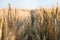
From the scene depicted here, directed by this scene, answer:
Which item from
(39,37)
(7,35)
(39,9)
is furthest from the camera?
(39,9)

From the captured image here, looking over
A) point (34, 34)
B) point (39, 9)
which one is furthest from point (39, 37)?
point (39, 9)

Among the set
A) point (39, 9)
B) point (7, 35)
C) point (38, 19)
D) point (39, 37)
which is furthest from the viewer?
point (39, 9)

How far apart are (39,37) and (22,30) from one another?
345 mm

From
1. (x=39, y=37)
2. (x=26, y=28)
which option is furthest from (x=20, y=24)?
(x=39, y=37)

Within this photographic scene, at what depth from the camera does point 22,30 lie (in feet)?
14.8

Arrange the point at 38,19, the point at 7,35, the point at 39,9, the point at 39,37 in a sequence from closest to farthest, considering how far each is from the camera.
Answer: the point at 7,35, the point at 39,37, the point at 38,19, the point at 39,9

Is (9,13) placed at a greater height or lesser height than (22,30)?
greater

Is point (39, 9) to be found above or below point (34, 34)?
above

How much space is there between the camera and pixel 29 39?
14.8 ft

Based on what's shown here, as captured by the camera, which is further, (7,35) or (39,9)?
(39,9)

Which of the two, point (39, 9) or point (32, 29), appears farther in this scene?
point (39, 9)

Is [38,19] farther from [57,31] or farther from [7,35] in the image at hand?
[7,35]

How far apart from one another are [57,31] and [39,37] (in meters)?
0.35

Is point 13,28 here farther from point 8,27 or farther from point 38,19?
point 38,19
